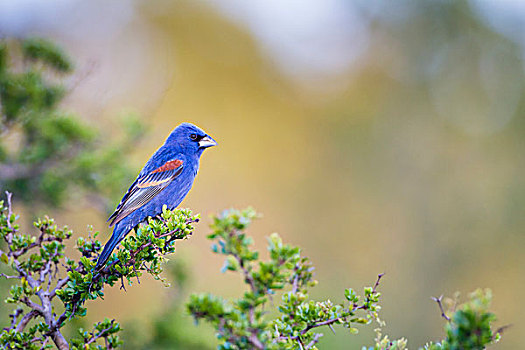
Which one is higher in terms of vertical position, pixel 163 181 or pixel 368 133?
pixel 368 133

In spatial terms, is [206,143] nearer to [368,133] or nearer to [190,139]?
[190,139]

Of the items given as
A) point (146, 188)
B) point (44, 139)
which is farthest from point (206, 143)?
point (44, 139)

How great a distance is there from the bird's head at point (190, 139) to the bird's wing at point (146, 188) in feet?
1.08

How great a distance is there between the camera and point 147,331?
24.8ft

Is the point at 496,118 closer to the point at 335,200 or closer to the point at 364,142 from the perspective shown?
the point at 364,142

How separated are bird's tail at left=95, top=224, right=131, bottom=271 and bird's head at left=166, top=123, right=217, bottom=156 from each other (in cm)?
127

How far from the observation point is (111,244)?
3867 millimetres

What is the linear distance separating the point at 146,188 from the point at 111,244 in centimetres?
105

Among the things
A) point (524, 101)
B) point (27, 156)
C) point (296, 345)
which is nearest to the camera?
point (296, 345)

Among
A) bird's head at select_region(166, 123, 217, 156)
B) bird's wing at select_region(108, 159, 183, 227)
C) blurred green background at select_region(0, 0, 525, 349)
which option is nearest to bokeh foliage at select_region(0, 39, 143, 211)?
bird's head at select_region(166, 123, 217, 156)

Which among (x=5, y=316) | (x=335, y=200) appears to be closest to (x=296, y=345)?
(x=5, y=316)

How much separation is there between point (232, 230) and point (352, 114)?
21544mm

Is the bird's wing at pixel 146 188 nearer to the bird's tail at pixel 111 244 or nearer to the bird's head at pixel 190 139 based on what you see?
the bird's tail at pixel 111 244

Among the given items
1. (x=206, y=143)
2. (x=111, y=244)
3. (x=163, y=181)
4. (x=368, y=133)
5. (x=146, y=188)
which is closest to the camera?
(x=111, y=244)
